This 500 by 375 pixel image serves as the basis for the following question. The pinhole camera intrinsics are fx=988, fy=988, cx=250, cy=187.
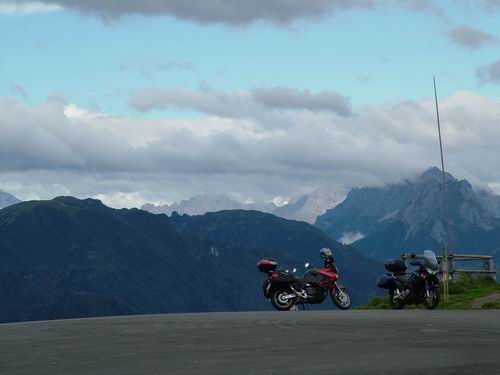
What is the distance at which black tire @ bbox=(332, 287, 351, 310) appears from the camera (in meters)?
30.1

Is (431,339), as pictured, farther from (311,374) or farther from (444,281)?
(444,281)

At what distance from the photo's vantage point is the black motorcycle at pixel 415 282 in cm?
2834

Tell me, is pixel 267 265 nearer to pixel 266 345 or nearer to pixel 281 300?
pixel 281 300

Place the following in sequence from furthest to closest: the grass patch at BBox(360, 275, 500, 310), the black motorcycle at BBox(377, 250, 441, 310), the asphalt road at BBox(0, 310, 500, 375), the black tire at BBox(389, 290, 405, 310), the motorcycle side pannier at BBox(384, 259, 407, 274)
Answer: the motorcycle side pannier at BBox(384, 259, 407, 274) → the black tire at BBox(389, 290, 405, 310) → the grass patch at BBox(360, 275, 500, 310) → the black motorcycle at BBox(377, 250, 441, 310) → the asphalt road at BBox(0, 310, 500, 375)

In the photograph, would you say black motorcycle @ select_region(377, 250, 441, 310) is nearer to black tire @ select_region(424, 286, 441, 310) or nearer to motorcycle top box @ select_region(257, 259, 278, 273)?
black tire @ select_region(424, 286, 441, 310)

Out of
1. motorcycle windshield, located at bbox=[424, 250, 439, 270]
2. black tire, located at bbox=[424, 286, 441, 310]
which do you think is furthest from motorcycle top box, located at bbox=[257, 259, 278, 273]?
black tire, located at bbox=[424, 286, 441, 310]

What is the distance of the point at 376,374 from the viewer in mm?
12750

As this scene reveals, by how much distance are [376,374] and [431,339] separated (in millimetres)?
4919

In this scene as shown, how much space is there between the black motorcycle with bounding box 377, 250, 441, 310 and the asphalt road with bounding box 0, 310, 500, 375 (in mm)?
3615

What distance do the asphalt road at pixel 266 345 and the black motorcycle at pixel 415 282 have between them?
3.61m

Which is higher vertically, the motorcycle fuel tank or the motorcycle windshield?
the motorcycle windshield

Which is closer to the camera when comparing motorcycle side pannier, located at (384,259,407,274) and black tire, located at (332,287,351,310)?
motorcycle side pannier, located at (384,259,407,274)

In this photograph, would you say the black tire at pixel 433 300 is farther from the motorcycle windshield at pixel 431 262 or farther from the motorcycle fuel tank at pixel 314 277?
the motorcycle fuel tank at pixel 314 277

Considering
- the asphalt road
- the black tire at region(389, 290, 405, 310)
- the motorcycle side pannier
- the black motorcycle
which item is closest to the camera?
the asphalt road
